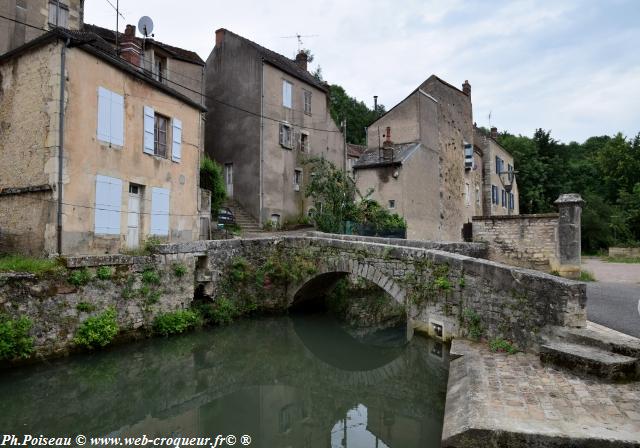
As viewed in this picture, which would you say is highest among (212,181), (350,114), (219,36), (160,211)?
(350,114)

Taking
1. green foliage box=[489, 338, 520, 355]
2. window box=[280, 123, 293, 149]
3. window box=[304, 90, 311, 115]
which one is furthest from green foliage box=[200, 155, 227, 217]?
green foliage box=[489, 338, 520, 355]

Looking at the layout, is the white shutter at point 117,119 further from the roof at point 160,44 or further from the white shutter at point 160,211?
the roof at point 160,44

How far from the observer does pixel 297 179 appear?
19266 mm

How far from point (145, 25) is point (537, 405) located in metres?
14.0

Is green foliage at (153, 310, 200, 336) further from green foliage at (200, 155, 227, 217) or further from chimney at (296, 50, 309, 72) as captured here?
chimney at (296, 50, 309, 72)

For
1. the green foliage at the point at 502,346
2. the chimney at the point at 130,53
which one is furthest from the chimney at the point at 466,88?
the green foliage at the point at 502,346

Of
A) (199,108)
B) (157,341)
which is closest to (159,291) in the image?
(157,341)

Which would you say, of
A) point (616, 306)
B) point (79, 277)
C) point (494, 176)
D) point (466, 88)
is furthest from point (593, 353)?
point (494, 176)

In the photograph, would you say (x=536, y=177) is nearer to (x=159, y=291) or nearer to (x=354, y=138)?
(x=354, y=138)

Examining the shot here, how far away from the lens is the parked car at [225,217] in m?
15.2

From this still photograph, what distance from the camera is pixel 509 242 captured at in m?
13.4

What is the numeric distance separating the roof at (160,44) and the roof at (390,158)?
26.2ft

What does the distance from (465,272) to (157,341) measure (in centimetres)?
621

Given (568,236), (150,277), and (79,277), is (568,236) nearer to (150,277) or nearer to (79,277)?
(150,277)
